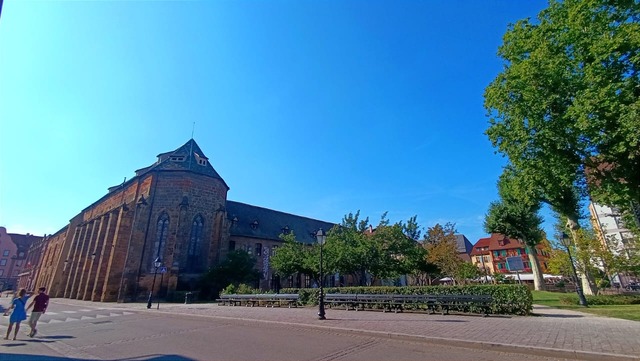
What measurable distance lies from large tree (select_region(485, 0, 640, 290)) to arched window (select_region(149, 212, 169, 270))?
31836mm

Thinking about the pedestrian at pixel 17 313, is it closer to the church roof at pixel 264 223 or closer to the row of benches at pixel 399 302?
the row of benches at pixel 399 302

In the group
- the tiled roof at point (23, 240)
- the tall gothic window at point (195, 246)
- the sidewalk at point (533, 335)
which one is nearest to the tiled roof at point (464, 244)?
the tall gothic window at point (195, 246)

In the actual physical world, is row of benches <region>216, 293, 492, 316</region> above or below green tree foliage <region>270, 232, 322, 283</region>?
below

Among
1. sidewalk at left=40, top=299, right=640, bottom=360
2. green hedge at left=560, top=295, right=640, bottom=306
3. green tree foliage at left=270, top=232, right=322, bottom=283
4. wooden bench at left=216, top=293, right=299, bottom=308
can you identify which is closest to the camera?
sidewalk at left=40, top=299, right=640, bottom=360

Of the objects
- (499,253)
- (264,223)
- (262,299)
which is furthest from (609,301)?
(499,253)

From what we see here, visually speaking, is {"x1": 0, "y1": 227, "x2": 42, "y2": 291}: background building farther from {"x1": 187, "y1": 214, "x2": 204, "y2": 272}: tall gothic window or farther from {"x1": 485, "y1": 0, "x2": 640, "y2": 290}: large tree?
{"x1": 485, "y1": 0, "x2": 640, "y2": 290}: large tree

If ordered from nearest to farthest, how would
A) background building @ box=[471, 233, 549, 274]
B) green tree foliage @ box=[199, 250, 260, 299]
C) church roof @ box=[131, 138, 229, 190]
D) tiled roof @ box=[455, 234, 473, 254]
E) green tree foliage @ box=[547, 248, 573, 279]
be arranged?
green tree foliage @ box=[547, 248, 573, 279] < green tree foliage @ box=[199, 250, 260, 299] < church roof @ box=[131, 138, 229, 190] < background building @ box=[471, 233, 549, 274] < tiled roof @ box=[455, 234, 473, 254]

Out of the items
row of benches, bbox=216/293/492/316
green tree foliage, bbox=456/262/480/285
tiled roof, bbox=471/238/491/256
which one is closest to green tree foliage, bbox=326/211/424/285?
green tree foliage, bbox=456/262/480/285

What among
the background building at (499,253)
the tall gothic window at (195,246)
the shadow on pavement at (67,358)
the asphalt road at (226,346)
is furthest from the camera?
the background building at (499,253)

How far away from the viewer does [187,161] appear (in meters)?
35.8

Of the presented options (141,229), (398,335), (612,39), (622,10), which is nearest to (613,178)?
(612,39)

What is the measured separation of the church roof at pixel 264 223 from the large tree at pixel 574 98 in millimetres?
33640

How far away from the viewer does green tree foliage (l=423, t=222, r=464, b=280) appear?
27.2 m

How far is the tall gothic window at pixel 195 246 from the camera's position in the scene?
32.2 meters
